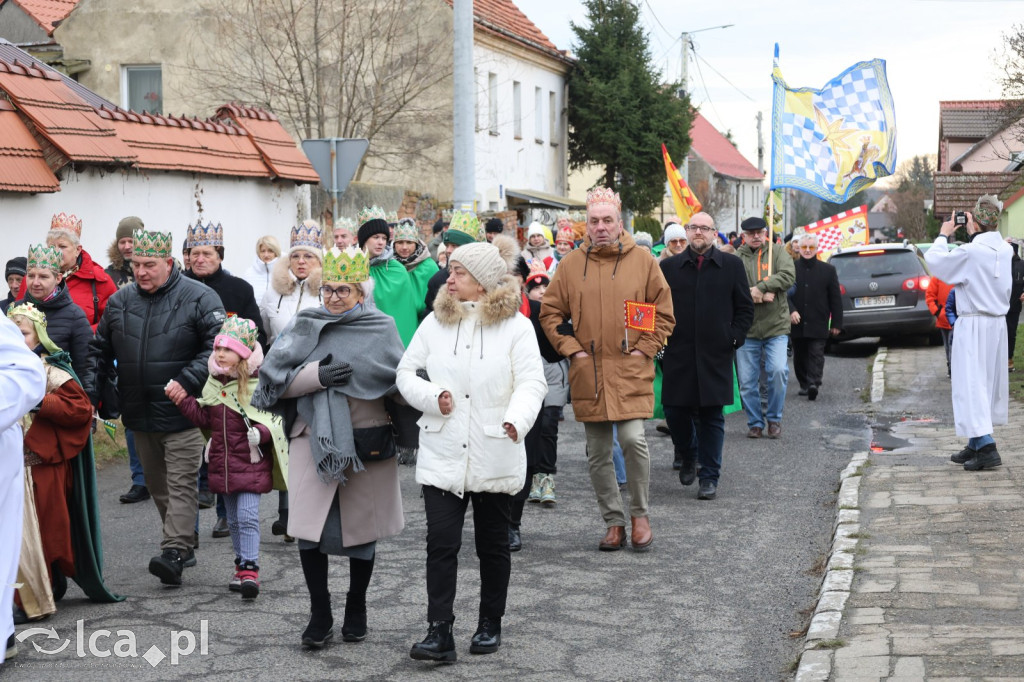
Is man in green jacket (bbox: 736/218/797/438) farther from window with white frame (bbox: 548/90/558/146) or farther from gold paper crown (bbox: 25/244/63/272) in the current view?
window with white frame (bbox: 548/90/558/146)

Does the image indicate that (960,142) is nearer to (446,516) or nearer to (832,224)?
(832,224)

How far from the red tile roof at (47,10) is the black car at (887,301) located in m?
22.5

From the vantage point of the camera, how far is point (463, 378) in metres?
6.04

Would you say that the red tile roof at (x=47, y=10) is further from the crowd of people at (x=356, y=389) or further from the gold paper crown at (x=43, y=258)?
the gold paper crown at (x=43, y=258)

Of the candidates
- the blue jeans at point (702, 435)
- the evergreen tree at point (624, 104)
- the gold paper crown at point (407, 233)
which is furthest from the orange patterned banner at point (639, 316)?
the evergreen tree at point (624, 104)

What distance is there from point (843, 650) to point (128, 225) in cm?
702

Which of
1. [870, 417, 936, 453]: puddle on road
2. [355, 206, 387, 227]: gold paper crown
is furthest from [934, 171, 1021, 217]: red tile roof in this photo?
[355, 206, 387, 227]: gold paper crown

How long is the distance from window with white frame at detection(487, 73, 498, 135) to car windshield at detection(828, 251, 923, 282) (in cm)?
1713

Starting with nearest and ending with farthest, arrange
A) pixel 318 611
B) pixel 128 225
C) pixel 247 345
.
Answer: pixel 318 611, pixel 247 345, pixel 128 225

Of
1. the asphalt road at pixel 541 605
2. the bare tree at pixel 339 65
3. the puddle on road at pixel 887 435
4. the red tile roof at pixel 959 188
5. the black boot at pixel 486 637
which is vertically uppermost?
the bare tree at pixel 339 65

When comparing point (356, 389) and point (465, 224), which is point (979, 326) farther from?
point (356, 389)

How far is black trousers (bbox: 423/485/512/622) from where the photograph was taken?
19.5 ft

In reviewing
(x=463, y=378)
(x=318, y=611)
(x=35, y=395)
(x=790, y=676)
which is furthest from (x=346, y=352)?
(x=790, y=676)

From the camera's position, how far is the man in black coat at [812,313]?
50.4 feet
